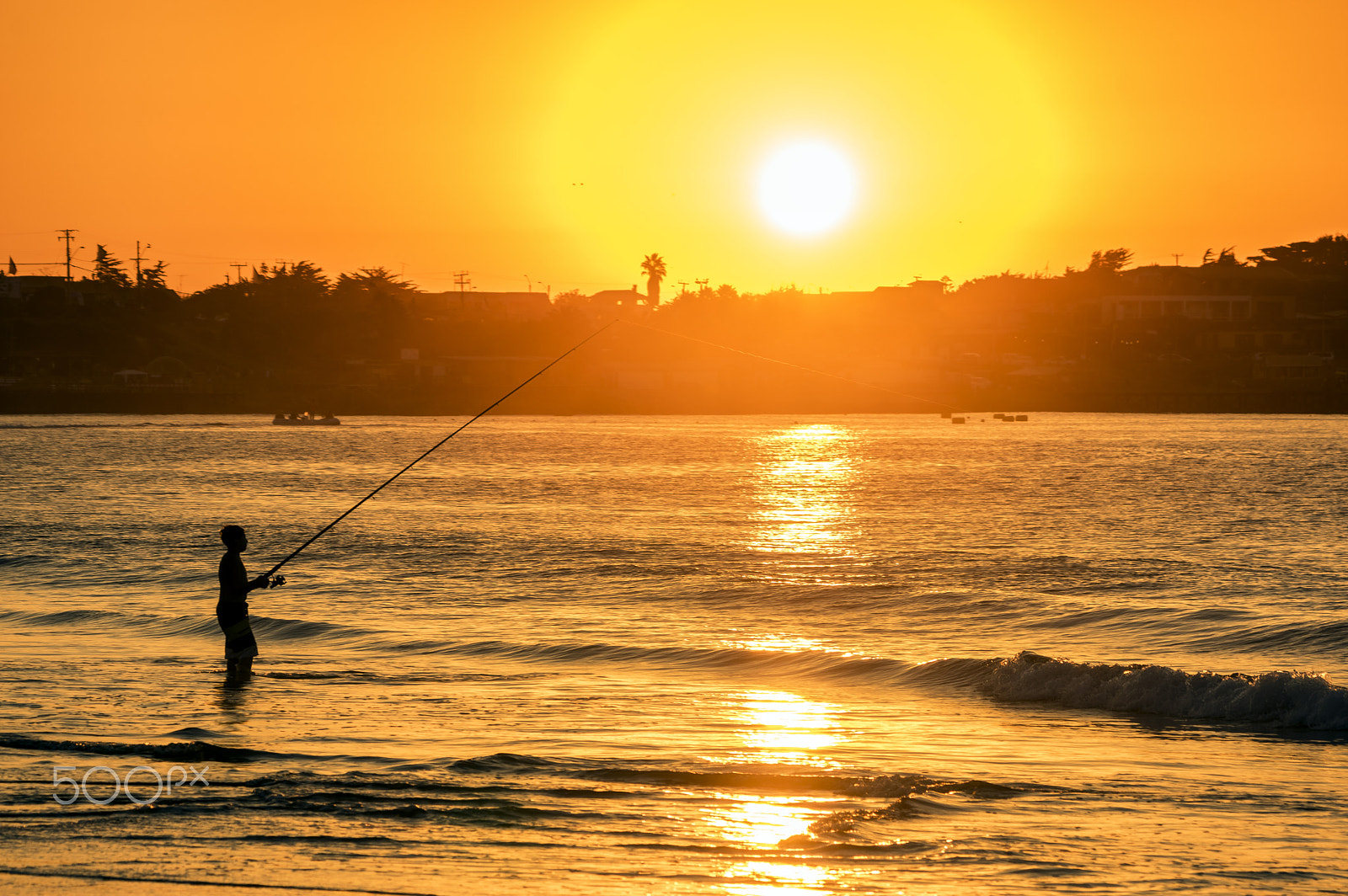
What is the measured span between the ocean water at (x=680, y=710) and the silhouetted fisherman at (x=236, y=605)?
0.32 m

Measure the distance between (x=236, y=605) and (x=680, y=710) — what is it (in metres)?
4.16

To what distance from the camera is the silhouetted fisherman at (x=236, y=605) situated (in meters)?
10.5

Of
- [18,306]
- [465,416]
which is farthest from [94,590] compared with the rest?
[18,306]

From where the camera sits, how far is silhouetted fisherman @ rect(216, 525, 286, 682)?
1054 cm

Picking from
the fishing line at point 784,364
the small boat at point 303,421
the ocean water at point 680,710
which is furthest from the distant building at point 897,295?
the ocean water at point 680,710

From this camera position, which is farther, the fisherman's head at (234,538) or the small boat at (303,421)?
the small boat at (303,421)

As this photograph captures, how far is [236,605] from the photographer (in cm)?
1070

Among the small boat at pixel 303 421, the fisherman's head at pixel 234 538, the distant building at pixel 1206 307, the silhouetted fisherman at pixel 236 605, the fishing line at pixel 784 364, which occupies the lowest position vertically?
the silhouetted fisherman at pixel 236 605

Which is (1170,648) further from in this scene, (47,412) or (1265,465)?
(47,412)

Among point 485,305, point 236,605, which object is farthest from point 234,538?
point 485,305

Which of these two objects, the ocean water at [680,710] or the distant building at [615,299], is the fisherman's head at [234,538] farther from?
the distant building at [615,299]

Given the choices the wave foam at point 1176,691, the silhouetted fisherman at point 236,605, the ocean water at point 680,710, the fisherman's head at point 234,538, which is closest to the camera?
the ocean water at point 680,710

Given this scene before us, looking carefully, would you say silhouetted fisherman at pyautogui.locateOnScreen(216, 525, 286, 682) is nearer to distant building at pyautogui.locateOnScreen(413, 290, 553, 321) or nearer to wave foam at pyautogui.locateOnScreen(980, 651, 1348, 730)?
wave foam at pyautogui.locateOnScreen(980, 651, 1348, 730)

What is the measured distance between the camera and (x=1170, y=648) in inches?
572
